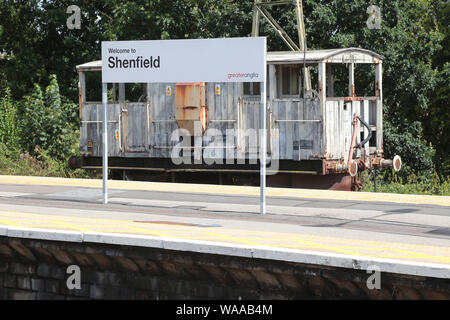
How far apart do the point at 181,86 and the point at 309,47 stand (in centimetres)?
815

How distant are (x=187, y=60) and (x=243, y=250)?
185 inches

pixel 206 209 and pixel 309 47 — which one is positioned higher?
pixel 309 47

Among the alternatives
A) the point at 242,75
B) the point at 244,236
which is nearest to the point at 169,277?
the point at 244,236

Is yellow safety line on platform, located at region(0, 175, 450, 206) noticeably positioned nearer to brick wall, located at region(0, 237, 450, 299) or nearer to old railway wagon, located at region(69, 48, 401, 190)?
old railway wagon, located at region(69, 48, 401, 190)

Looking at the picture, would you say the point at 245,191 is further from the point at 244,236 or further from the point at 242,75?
the point at 244,236

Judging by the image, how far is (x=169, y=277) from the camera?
9633 mm

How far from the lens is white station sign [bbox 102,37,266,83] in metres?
12.1

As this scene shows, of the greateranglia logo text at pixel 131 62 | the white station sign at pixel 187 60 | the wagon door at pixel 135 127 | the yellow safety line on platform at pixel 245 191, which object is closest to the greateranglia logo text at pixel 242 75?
the white station sign at pixel 187 60

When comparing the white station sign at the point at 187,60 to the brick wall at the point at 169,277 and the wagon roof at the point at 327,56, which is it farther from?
the wagon roof at the point at 327,56

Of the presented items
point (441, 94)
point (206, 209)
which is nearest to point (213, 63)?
point (206, 209)

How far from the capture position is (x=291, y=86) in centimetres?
2014

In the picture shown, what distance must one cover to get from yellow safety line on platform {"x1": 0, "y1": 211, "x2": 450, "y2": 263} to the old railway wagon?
8536 millimetres

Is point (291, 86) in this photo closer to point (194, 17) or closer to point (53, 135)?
point (53, 135)

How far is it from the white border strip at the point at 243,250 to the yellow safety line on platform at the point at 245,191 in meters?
5.60
